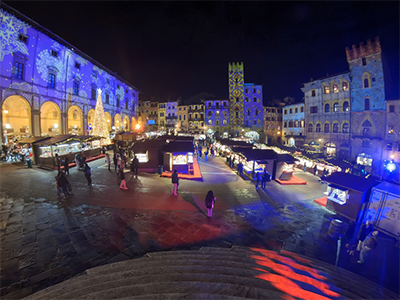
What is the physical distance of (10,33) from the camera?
1991 cm

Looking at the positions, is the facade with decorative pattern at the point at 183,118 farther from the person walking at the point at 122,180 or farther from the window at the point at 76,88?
the person walking at the point at 122,180

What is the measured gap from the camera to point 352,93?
31656 millimetres

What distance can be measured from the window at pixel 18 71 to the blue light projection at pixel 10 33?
4.69ft

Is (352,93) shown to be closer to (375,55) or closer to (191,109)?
(375,55)

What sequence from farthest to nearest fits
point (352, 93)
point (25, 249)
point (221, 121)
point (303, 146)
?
point (221, 121), point (303, 146), point (352, 93), point (25, 249)

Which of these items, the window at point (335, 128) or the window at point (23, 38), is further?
the window at point (335, 128)

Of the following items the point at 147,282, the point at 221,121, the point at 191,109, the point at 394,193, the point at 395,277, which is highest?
the point at 191,109

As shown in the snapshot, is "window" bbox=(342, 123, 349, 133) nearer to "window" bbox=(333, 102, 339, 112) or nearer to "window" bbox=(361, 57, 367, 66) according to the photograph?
"window" bbox=(333, 102, 339, 112)

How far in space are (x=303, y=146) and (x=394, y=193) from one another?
35661 mm

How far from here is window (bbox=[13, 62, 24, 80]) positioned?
20747 mm

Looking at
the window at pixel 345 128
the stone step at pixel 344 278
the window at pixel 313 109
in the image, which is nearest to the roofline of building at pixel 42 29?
the stone step at pixel 344 278

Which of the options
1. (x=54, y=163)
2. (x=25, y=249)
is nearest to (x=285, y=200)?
(x=25, y=249)

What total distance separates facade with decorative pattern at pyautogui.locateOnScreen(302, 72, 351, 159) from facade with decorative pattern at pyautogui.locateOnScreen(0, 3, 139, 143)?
43.4 metres

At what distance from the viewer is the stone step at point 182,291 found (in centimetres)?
344
